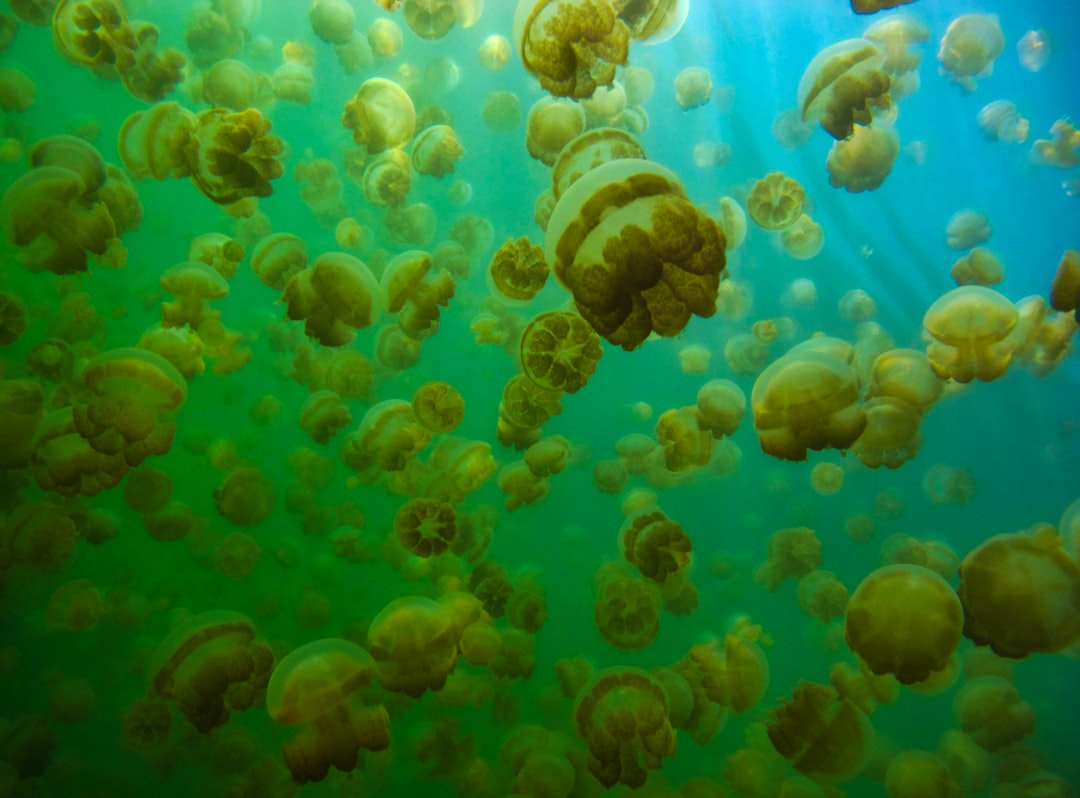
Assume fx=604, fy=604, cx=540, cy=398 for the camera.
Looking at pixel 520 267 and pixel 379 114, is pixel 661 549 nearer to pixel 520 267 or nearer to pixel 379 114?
pixel 520 267

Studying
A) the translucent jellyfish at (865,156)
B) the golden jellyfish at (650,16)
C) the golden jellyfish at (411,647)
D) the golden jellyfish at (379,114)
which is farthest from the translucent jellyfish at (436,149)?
the golden jellyfish at (411,647)

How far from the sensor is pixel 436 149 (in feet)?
20.4

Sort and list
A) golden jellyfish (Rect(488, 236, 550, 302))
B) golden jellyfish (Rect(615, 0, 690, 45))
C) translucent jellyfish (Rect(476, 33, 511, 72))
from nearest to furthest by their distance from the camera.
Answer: golden jellyfish (Rect(615, 0, 690, 45)) < golden jellyfish (Rect(488, 236, 550, 302)) < translucent jellyfish (Rect(476, 33, 511, 72))

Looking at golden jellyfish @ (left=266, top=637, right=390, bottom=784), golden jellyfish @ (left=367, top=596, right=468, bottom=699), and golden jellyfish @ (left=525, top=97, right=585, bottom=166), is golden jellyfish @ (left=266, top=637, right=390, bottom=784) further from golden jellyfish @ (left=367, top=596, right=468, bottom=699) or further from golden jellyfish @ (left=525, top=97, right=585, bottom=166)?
golden jellyfish @ (left=525, top=97, right=585, bottom=166)

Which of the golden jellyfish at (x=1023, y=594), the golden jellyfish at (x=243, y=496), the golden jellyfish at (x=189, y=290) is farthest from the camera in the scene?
the golden jellyfish at (x=243, y=496)

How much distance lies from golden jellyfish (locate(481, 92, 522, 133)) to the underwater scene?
0.16ft

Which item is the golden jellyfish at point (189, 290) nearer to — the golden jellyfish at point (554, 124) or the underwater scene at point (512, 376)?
the underwater scene at point (512, 376)

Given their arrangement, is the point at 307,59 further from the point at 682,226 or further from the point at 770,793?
the point at 770,793

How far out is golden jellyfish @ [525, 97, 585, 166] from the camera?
5102 mm

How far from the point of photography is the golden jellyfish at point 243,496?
6.06 metres

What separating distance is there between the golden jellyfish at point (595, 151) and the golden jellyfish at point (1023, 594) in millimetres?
3443

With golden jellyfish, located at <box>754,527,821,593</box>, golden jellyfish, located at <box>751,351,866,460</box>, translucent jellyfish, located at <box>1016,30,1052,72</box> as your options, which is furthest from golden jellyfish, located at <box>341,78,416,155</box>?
translucent jellyfish, located at <box>1016,30,1052,72</box>

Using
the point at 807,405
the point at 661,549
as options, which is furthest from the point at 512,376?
the point at 807,405

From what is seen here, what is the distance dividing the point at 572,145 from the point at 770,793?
21.3 ft
